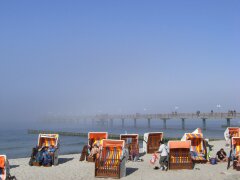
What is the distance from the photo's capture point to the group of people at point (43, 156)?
1599 centimetres

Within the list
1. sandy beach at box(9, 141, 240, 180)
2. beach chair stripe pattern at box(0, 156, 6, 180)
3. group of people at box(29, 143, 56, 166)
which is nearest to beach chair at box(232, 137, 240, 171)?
sandy beach at box(9, 141, 240, 180)

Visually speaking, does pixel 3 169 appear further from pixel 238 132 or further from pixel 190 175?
pixel 238 132

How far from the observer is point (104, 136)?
1862cm

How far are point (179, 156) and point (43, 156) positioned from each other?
5997 mm

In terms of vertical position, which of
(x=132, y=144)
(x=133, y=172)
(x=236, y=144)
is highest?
(x=236, y=144)

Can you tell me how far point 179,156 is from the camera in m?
15.0

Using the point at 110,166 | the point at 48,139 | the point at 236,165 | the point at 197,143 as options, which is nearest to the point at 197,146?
the point at 197,143

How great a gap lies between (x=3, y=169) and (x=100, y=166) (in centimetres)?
350

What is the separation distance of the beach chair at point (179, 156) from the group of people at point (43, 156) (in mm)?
5334

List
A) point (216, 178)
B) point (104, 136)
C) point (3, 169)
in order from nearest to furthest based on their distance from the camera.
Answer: point (3, 169)
point (216, 178)
point (104, 136)

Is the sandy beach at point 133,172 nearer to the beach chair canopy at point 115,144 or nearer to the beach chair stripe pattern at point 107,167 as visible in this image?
the beach chair stripe pattern at point 107,167

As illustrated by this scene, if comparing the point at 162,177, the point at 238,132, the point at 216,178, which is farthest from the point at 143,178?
the point at 238,132

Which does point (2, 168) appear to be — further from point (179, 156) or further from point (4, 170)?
point (179, 156)

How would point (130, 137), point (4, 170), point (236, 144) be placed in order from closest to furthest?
point (4, 170) < point (236, 144) < point (130, 137)
